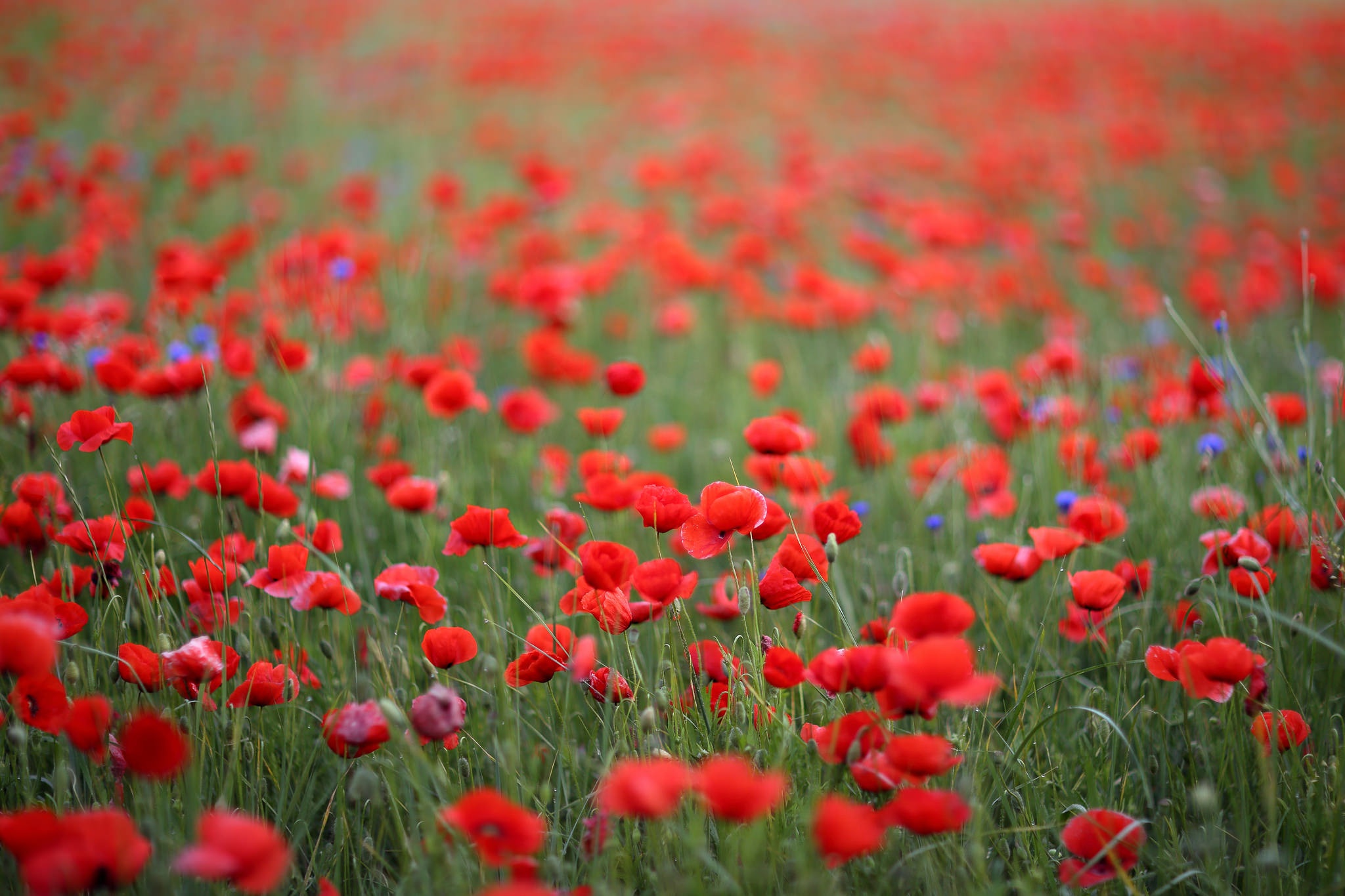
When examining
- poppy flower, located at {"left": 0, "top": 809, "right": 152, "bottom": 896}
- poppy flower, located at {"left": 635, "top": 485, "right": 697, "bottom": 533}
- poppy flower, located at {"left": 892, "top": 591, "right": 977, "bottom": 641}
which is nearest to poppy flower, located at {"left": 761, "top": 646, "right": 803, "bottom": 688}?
poppy flower, located at {"left": 892, "top": 591, "right": 977, "bottom": 641}

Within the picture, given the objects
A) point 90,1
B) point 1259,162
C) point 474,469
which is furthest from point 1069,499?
point 90,1

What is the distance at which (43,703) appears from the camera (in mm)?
1108

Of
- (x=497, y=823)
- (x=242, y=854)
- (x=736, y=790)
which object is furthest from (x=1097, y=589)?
(x=242, y=854)

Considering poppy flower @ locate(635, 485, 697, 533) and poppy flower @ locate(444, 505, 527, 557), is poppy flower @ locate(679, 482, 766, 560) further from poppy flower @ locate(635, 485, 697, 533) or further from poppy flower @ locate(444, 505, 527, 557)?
poppy flower @ locate(444, 505, 527, 557)

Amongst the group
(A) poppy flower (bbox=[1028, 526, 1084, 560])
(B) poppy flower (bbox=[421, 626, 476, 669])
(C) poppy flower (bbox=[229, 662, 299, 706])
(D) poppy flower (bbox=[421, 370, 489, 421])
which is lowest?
(C) poppy flower (bbox=[229, 662, 299, 706])

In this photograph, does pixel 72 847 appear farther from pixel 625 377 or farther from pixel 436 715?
pixel 625 377

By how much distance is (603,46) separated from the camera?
32.1ft

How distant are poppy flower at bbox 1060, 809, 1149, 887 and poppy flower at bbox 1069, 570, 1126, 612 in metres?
0.35

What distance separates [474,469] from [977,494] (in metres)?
1.43

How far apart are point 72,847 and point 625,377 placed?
1.42 m

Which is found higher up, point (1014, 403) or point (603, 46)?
point (603, 46)

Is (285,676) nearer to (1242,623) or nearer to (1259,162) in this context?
(1242,623)

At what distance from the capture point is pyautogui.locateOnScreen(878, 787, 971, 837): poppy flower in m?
0.91

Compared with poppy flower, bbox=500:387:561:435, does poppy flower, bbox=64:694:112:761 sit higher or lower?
higher
